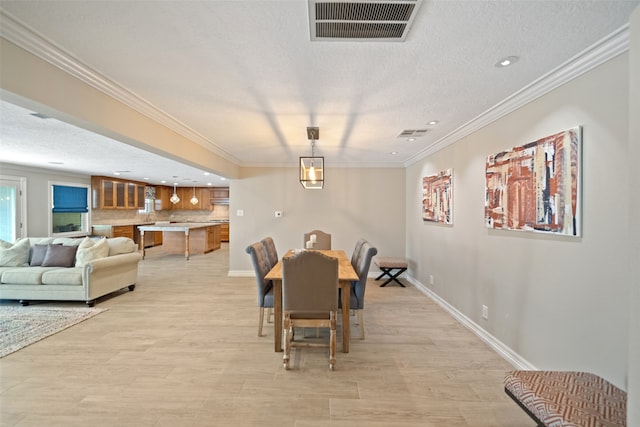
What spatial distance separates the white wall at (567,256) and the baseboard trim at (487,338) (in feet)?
0.17

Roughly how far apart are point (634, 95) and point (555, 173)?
1.06 meters

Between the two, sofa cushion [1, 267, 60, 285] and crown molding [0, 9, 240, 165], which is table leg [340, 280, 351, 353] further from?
sofa cushion [1, 267, 60, 285]

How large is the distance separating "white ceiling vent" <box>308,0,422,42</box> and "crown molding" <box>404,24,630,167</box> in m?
1.20

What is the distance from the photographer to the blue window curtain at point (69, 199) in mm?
6863

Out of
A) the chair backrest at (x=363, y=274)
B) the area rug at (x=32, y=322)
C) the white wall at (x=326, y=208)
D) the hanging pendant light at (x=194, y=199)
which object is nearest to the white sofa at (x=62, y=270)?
the area rug at (x=32, y=322)

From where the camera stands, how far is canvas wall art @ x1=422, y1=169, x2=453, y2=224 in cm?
374

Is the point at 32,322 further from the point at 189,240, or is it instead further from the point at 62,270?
the point at 189,240

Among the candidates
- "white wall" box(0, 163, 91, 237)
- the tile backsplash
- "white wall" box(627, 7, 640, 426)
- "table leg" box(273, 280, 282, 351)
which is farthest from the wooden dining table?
the tile backsplash

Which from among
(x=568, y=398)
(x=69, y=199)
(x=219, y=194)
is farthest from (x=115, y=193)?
(x=568, y=398)

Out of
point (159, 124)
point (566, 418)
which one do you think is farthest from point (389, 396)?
point (159, 124)

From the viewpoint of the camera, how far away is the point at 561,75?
1964mm

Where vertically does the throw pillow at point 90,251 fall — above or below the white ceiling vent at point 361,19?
below

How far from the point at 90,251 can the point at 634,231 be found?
556 centimetres

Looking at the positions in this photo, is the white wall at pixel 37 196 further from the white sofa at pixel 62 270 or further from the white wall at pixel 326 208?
the white wall at pixel 326 208
